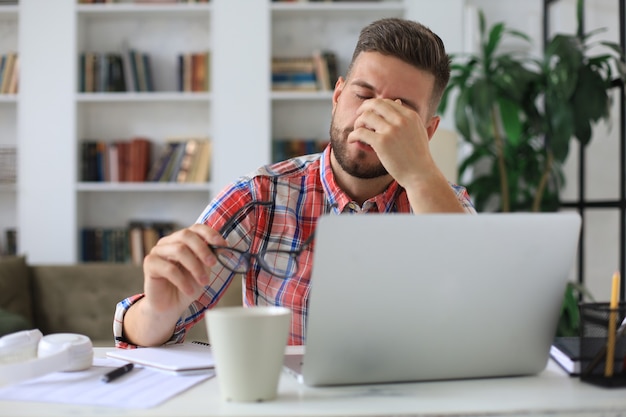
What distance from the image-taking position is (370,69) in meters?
1.37

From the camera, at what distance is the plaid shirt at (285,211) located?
1.38 m

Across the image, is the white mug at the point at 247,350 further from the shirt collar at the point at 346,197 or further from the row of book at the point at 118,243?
the row of book at the point at 118,243

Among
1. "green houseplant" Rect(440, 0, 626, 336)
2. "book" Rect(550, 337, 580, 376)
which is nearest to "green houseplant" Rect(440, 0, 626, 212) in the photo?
"green houseplant" Rect(440, 0, 626, 336)

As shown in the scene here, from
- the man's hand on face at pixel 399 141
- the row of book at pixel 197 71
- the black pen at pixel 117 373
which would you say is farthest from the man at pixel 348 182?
the row of book at pixel 197 71

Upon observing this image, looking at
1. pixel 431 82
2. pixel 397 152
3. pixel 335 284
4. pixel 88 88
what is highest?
pixel 88 88

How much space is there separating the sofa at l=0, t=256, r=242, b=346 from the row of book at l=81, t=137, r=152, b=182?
2.27 ft

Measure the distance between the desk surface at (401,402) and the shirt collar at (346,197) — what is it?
0.64 meters

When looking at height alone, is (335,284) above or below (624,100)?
below

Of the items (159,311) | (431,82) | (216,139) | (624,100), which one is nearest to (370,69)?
(431,82)

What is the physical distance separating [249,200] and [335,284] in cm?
73

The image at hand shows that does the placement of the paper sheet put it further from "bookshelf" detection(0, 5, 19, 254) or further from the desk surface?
"bookshelf" detection(0, 5, 19, 254)

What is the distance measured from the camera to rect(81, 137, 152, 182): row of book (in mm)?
3857

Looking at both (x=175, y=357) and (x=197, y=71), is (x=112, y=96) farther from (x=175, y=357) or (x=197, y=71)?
(x=175, y=357)

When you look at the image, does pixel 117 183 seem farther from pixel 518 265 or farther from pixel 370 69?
pixel 518 265
